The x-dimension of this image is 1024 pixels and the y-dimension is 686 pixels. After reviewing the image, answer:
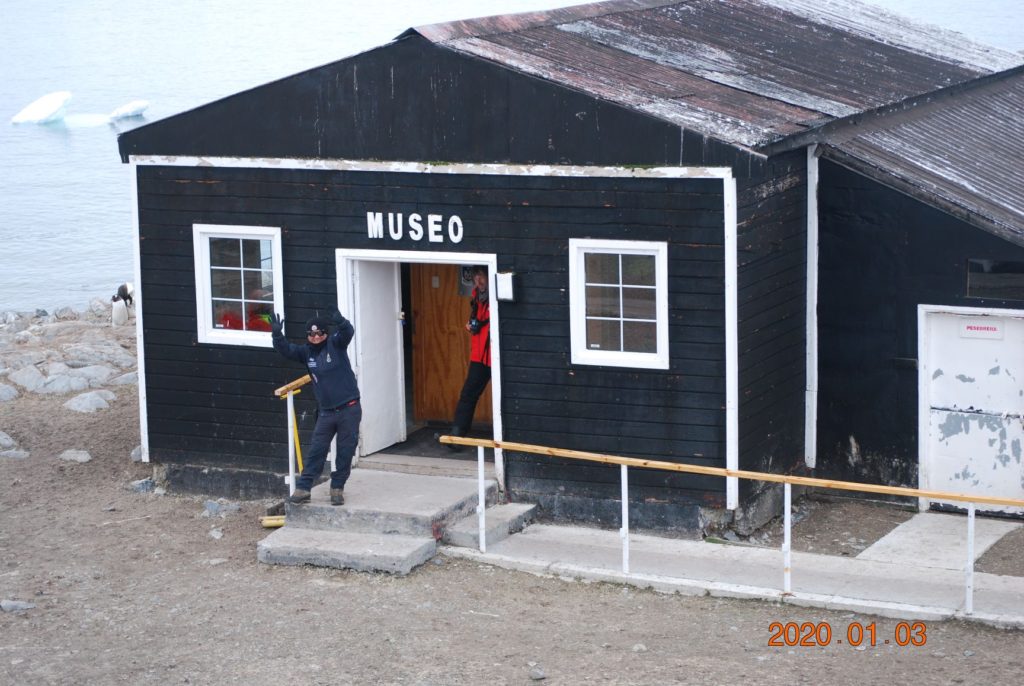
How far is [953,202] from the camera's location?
12.6 m

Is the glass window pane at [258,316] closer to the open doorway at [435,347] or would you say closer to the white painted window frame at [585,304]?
the open doorway at [435,347]

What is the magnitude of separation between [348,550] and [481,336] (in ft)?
8.76

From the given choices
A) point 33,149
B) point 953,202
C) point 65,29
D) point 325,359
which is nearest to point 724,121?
→ point 953,202

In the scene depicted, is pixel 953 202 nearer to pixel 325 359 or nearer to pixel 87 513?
pixel 325 359

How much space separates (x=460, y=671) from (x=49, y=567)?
14.3 ft

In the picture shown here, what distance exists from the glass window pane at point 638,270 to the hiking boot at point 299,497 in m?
3.29

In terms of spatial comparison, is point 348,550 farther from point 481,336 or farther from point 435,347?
point 435,347

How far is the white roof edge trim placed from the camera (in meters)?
11.8

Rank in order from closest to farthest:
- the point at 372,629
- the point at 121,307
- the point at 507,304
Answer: the point at 372,629, the point at 507,304, the point at 121,307

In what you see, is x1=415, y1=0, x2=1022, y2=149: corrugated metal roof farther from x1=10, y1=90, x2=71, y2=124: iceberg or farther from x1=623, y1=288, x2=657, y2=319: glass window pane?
x1=10, y1=90, x2=71, y2=124: iceberg

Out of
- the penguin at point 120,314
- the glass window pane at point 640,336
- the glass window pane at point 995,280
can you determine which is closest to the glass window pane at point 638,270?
the glass window pane at point 640,336

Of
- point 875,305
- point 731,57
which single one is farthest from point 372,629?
point 731,57

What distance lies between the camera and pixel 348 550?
→ 11.7 metres
